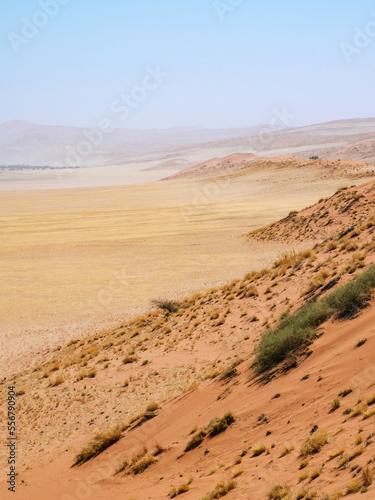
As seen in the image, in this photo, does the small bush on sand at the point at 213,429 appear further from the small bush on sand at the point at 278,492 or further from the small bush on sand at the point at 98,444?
the small bush on sand at the point at 278,492

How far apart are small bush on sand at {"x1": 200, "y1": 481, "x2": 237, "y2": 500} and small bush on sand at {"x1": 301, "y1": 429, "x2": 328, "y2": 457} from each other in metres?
1.10

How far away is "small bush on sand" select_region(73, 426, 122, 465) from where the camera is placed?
12602mm

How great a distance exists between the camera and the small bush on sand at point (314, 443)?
25.7 ft

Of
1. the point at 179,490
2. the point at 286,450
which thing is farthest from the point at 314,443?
the point at 179,490

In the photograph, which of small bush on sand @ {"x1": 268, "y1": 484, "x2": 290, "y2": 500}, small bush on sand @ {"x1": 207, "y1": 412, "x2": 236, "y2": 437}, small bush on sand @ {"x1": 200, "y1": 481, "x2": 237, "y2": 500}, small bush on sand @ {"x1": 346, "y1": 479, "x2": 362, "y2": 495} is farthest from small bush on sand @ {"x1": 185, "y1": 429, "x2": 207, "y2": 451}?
small bush on sand @ {"x1": 346, "y1": 479, "x2": 362, "y2": 495}

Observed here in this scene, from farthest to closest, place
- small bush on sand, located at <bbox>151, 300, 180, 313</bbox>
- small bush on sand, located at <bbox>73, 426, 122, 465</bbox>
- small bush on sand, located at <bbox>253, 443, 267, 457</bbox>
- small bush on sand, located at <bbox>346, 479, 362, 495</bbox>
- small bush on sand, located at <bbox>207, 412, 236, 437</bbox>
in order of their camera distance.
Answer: small bush on sand, located at <bbox>151, 300, 180, 313</bbox> → small bush on sand, located at <bbox>73, 426, 122, 465</bbox> → small bush on sand, located at <bbox>207, 412, 236, 437</bbox> → small bush on sand, located at <bbox>253, 443, 267, 457</bbox> → small bush on sand, located at <bbox>346, 479, 362, 495</bbox>

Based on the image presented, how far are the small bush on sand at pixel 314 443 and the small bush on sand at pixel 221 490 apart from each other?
110 centimetres

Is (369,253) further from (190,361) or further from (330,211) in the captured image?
(330,211)

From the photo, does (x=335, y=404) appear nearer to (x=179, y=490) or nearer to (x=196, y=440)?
(x=179, y=490)

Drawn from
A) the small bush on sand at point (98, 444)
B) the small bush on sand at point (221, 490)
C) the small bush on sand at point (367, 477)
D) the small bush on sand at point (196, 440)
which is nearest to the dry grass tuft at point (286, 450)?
the small bush on sand at point (221, 490)

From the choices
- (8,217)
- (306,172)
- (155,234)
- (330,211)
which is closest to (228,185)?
(306,172)

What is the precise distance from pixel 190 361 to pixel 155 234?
107 ft

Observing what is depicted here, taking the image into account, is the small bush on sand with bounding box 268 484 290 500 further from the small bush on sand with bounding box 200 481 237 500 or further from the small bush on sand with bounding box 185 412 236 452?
the small bush on sand with bounding box 185 412 236 452

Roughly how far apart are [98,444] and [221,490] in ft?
18.4
